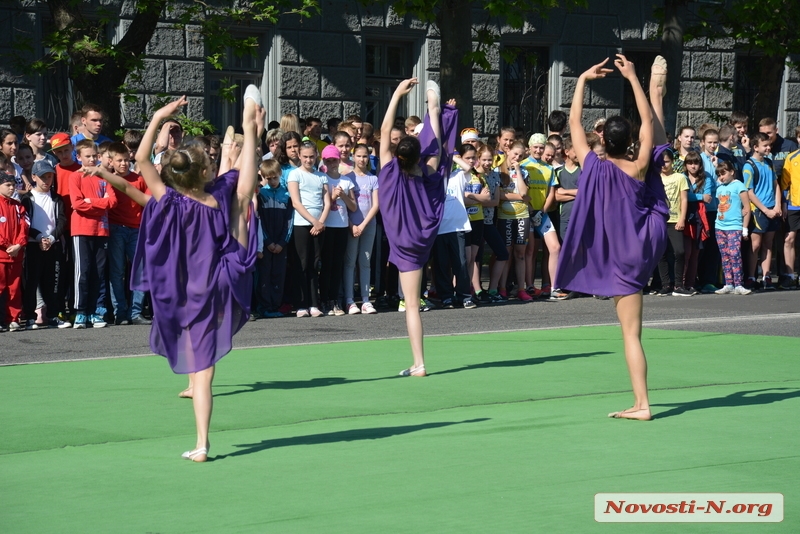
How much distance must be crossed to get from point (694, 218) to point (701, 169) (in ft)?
2.25

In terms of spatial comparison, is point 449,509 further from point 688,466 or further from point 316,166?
point 316,166

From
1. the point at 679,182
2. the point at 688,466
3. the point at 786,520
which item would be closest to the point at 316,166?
the point at 679,182

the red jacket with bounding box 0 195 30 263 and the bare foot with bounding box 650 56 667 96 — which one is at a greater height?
the bare foot with bounding box 650 56 667 96

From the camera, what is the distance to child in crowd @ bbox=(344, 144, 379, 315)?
15.4 meters

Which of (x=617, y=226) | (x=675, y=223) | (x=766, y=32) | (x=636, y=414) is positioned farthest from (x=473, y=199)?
(x=766, y=32)

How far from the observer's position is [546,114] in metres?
26.7

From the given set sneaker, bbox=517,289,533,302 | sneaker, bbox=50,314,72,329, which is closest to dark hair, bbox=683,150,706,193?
sneaker, bbox=517,289,533,302

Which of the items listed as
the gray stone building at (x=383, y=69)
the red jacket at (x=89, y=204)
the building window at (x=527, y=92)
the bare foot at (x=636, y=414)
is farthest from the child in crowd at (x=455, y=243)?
the building window at (x=527, y=92)

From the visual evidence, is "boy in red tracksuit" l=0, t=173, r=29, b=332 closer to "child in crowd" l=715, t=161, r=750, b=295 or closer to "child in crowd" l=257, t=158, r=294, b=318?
"child in crowd" l=257, t=158, r=294, b=318

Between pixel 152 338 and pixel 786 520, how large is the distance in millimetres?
3661

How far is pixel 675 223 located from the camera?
17.4 m

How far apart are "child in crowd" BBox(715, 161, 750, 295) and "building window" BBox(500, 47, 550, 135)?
891 centimetres

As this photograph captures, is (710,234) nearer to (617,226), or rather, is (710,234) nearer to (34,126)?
(34,126)

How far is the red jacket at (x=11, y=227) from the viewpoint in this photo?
13188mm
